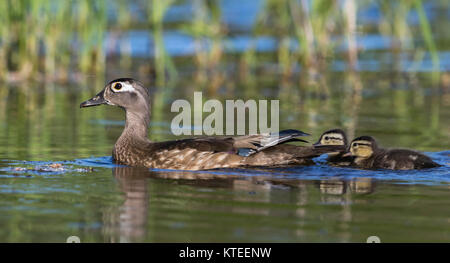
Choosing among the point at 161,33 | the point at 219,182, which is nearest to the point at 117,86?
the point at 219,182

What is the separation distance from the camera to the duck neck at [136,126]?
11238mm

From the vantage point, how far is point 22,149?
11.3m

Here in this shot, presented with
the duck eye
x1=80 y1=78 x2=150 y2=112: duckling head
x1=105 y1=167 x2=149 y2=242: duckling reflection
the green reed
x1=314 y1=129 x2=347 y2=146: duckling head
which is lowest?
x1=105 y1=167 x2=149 y2=242: duckling reflection

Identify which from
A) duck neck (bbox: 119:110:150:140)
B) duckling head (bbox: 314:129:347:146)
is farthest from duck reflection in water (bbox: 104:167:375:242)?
duckling head (bbox: 314:129:347:146)

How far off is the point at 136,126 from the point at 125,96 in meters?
0.41

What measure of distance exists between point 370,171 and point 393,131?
3195 millimetres

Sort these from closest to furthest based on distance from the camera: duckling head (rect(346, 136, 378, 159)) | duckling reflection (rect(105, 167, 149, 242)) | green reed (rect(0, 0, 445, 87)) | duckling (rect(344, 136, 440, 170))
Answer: duckling reflection (rect(105, 167, 149, 242)), duckling (rect(344, 136, 440, 170)), duckling head (rect(346, 136, 378, 159)), green reed (rect(0, 0, 445, 87))

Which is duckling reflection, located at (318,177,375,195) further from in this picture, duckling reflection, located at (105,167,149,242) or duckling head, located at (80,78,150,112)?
duckling head, located at (80,78,150,112)

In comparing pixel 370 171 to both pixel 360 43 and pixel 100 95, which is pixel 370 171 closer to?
pixel 100 95

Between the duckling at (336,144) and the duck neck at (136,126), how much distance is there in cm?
216

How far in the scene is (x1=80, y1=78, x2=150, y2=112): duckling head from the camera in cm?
1137

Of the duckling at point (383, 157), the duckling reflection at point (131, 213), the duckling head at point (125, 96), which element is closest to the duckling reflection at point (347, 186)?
the duckling at point (383, 157)

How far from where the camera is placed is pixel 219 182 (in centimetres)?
943

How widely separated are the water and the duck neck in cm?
39
